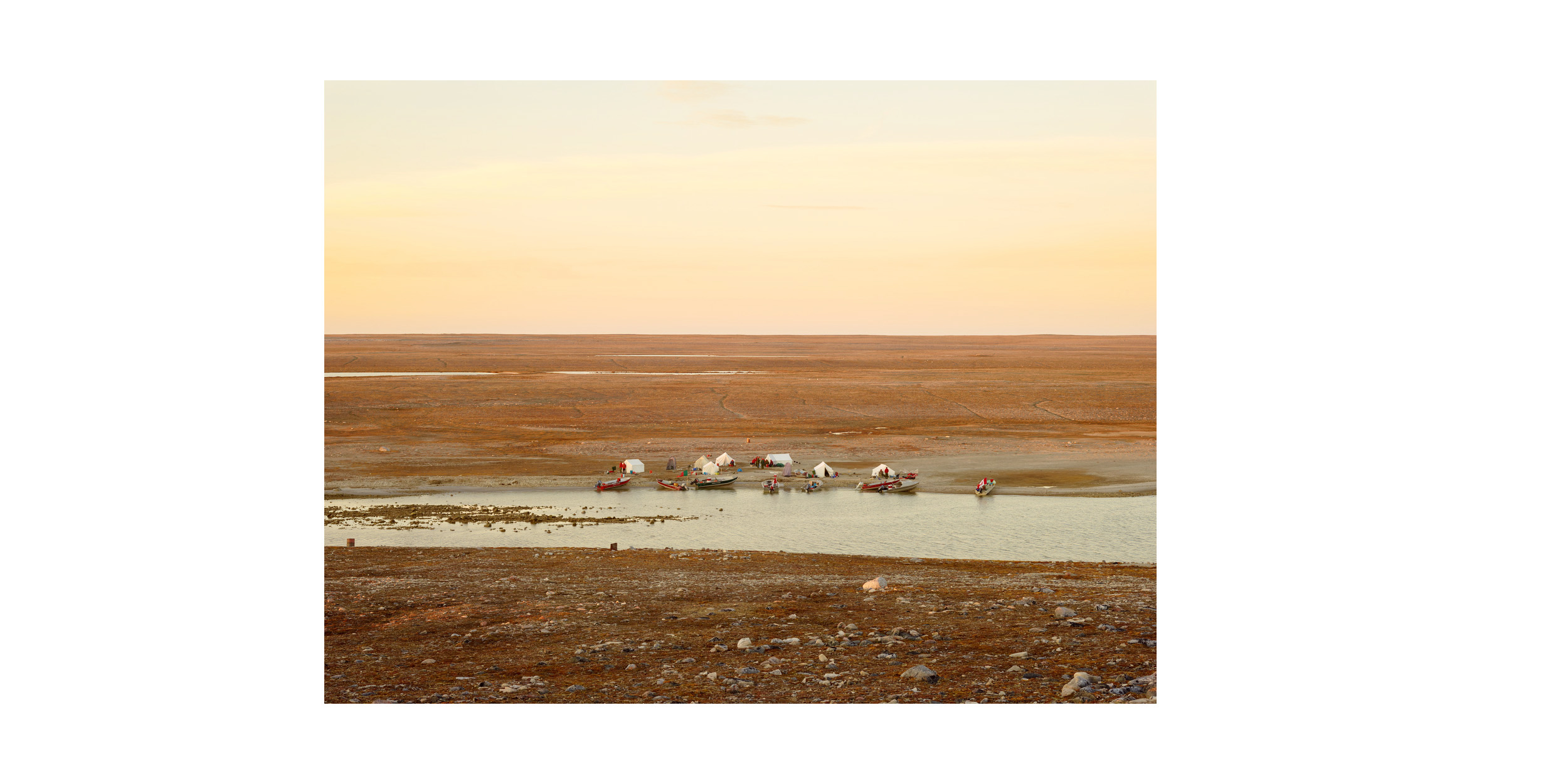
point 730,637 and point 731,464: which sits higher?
point 731,464

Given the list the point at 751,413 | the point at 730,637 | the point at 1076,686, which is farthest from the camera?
the point at 751,413

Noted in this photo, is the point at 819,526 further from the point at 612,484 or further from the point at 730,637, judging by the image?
the point at 730,637

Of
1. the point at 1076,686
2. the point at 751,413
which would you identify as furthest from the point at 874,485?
the point at 1076,686

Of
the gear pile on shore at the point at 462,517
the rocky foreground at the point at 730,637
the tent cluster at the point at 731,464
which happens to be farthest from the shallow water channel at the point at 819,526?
the rocky foreground at the point at 730,637

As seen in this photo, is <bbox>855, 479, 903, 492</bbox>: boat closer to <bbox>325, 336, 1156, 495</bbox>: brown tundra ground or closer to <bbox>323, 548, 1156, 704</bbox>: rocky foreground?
<bbox>325, 336, 1156, 495</bbox>: brown tundra ground

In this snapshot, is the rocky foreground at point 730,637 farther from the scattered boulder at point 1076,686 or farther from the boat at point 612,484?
the boat at point 612,484

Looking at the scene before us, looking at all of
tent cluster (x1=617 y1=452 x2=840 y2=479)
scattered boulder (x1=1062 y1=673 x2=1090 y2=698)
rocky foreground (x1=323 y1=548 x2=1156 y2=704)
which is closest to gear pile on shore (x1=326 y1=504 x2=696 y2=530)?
tent cluster (x1=617 y1=452 x2=840 y2=479)
